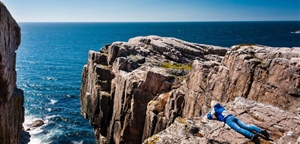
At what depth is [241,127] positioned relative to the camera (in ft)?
46.9

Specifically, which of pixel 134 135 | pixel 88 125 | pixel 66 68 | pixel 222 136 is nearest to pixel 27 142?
pixel 88 125

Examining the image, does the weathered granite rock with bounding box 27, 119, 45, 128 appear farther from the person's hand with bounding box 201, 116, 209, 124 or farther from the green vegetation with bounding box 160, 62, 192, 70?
the person's hand with bounding box 201, 116, 209, 124

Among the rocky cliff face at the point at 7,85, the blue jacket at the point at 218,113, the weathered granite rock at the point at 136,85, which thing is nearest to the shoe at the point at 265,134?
the blue jacket at the point at 218,113

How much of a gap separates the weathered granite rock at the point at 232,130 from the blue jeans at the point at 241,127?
8.9 inches

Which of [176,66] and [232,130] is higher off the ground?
[232,130]

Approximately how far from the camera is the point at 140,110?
4056cm

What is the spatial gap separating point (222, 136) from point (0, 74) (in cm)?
Result: 2592

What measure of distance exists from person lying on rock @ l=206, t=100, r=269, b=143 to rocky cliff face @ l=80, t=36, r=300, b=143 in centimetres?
859

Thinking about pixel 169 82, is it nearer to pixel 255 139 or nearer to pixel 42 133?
pixel 255 139

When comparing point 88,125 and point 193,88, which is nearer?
point 193,88

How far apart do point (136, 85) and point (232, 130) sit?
26.8 meters

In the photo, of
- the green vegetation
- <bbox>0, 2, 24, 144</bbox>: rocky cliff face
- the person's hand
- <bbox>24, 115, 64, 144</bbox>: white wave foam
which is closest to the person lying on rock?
the person's hand

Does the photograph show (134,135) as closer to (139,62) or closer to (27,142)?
(139,62)

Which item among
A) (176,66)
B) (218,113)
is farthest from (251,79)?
(176,66)
